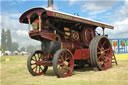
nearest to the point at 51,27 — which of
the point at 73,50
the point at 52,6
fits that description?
the point at 73,50

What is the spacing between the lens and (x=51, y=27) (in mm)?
6715

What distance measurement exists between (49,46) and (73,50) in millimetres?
1611

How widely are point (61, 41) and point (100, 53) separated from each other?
7.24 feet

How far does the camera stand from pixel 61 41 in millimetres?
7043

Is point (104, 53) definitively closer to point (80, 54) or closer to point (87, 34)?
point (87, 34)

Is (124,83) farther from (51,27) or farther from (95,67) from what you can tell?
(51,27)

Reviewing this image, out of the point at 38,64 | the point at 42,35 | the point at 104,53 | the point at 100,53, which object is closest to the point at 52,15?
the point at 42,35

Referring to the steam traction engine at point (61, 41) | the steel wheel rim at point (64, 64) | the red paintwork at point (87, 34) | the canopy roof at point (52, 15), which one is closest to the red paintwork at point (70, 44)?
the steam traction engine at point (61, 41)

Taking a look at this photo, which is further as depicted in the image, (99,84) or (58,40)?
(58,40)

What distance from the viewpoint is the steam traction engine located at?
625 cm

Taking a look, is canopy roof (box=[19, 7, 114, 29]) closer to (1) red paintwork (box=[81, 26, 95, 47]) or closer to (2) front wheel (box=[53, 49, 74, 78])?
(1) red paintwork (box=[81, 26, 95, 47])

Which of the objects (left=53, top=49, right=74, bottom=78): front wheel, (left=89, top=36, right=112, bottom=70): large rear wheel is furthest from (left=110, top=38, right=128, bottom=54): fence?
(left=53, top=49, right=74, bottom=78): front wheel

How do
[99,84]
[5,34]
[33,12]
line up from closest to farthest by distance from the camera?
1. [99,84]
2. [33,12]
3. [5,34]

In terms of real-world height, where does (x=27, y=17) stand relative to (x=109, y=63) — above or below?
above
